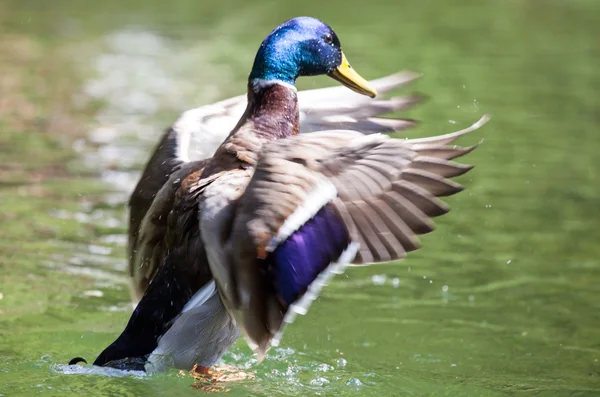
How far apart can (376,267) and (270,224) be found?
2646 millimetres

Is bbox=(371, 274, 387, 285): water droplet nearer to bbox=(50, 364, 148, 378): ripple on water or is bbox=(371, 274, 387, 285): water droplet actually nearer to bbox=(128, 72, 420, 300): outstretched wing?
bbox=(128, 72, 420, 300): outstretched wing

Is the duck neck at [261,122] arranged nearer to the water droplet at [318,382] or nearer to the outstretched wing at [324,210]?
the outstretched wing at [324,210]

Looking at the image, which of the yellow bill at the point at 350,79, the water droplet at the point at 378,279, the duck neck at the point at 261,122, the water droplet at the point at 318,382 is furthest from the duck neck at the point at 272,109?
the water droplet at the point at 378,279

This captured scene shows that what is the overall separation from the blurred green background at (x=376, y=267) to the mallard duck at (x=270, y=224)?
11.8 inches

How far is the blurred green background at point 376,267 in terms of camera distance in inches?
215

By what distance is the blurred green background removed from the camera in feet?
17.9

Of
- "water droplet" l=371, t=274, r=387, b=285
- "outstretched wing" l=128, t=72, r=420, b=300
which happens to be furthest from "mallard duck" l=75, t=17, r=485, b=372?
"water droplet" l=371, t=274, r=387, b=285

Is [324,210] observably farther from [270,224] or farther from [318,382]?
[318,382]

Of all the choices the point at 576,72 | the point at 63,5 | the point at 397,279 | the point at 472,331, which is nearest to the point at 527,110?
the point at 576,72

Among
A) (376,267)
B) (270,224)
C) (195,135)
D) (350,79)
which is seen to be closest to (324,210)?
(270,224)

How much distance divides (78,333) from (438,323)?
6.26ft

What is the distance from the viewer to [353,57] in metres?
12.7

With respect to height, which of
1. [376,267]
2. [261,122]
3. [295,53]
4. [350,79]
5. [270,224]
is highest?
[295,53]

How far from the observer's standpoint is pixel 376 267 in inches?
276
